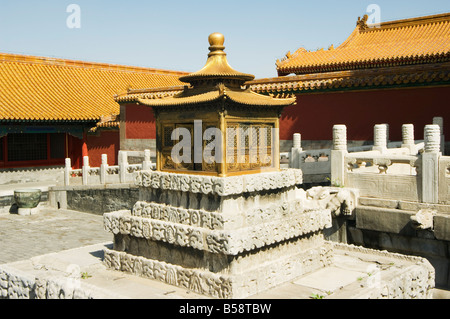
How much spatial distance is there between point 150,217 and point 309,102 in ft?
33.0

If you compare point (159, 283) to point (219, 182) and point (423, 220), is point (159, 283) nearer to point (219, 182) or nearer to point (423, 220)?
point (219, 182)

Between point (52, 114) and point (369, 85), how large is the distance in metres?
13.1

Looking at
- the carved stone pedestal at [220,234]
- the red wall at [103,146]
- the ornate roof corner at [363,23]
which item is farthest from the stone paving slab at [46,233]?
the ornate roof corner at [363,23]

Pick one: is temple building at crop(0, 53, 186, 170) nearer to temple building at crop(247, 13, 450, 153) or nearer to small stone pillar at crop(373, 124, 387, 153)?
temple building at crop(247, 13, 450, 153)

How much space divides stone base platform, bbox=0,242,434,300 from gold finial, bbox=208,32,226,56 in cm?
348

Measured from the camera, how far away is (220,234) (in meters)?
6.28

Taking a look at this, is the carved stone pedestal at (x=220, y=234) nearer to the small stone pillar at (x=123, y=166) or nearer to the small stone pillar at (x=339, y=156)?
the small stone pillar at (x=339, y=156)

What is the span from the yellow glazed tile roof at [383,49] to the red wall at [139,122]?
5753mm

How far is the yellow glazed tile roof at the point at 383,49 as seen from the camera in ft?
58.1

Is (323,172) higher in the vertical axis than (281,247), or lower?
higher

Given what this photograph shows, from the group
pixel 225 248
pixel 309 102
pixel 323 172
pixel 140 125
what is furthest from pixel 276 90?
pixel 225 248

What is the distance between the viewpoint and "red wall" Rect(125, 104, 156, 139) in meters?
20.8

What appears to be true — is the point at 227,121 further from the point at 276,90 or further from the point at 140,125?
the point at 140,125
